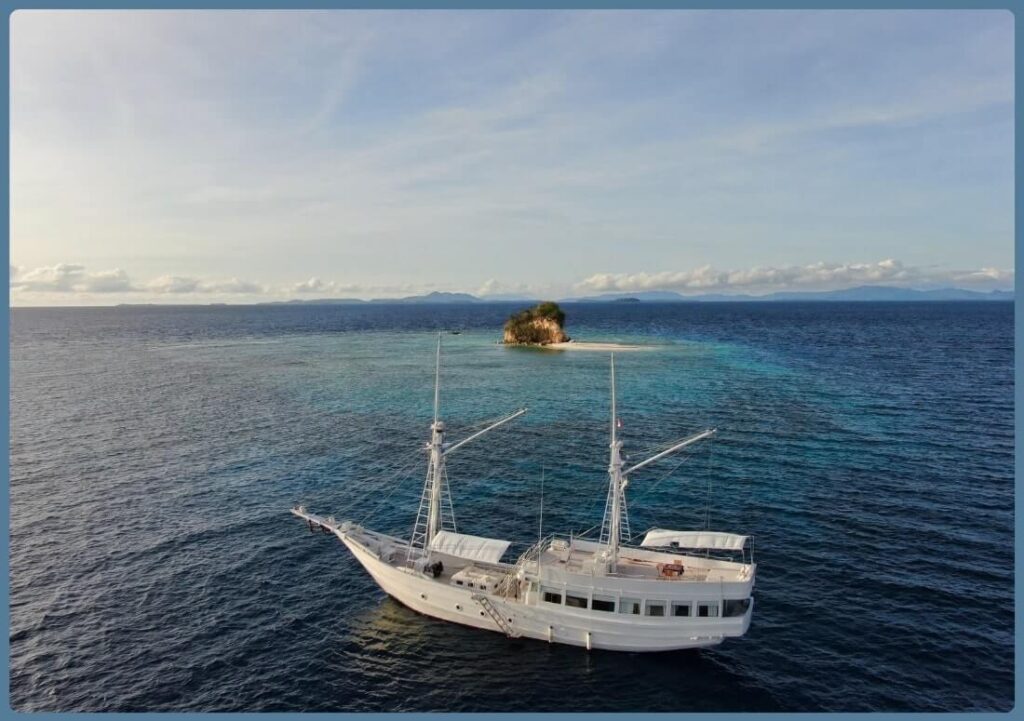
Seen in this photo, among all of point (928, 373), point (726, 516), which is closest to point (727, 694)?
point (726, 516)

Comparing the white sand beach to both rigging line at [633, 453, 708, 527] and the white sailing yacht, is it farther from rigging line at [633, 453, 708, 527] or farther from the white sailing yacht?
the white sailing yacht

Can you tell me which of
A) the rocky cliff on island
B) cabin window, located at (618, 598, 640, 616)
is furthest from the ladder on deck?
the rocky cliff on island

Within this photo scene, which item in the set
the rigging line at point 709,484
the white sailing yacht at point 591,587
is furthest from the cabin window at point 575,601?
the rigging line at point 709,484

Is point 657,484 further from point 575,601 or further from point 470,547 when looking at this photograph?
point 470,547

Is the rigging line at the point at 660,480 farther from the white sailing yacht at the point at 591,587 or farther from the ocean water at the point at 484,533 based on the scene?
the white sailing yacht at the point at 591,587

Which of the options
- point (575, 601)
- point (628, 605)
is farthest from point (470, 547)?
point (628, 605)

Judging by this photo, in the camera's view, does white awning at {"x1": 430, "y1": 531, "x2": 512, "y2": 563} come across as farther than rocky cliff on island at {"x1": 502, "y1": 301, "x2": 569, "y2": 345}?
No
